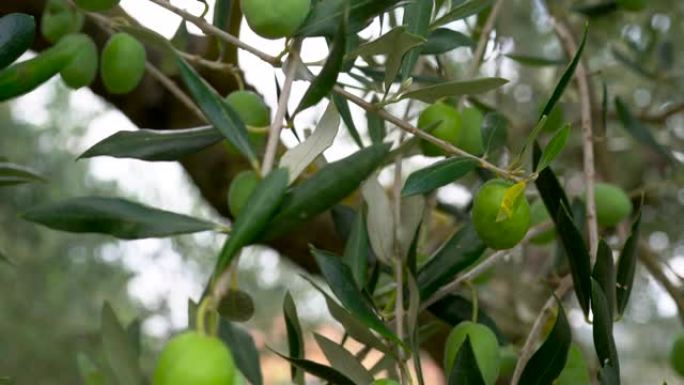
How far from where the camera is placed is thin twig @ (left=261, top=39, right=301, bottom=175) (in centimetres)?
47

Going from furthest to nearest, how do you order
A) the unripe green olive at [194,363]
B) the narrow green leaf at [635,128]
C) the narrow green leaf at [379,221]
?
1. the narrow green leaf at [635,128]
2. the narrow green leaf at [379,221]
3. the unripe green olive at [194,363]

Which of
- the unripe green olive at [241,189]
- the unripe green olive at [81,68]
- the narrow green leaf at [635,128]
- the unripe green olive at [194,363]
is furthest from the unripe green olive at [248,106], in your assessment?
the narrow green leaf at [635,128]

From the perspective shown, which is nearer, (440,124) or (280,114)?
(280,114)

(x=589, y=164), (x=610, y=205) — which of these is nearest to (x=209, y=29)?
(x=589, y=164)

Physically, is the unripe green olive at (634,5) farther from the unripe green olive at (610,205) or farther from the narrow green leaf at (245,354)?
the narrow green leaf at (245,354)

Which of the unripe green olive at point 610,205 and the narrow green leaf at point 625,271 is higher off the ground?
the narrow green leaf at point 625,271

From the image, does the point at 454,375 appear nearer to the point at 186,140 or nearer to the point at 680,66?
the point at 186,140

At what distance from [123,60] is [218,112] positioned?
266 millimetres

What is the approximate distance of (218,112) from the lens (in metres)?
0.54

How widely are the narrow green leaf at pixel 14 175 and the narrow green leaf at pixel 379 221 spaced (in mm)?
244

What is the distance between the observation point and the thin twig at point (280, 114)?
1.54ft

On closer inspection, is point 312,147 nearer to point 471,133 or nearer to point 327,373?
point 327,373

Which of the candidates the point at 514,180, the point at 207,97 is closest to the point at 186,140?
the point at 207,97

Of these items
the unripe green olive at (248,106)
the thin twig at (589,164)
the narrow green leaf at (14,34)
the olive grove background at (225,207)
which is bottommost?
the olive grove background at (225,207)
